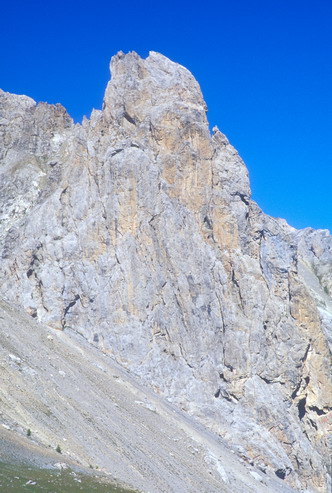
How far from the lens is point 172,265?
90062mm

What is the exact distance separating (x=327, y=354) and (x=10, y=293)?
185ft

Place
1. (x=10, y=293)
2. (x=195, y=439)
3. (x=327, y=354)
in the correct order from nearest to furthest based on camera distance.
→ (x=195, y=439), (x=10, y=293), (x=327, y=354)

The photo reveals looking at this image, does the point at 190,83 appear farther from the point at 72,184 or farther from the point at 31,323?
the point at 31,323

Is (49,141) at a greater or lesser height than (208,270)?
greater

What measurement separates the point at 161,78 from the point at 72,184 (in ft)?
90.7

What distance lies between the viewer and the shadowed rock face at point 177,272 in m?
84.7

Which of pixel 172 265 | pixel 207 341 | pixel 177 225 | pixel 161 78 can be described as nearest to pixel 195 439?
pixel 207 341

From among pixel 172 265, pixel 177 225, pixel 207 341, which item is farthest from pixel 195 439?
pixel 177 225

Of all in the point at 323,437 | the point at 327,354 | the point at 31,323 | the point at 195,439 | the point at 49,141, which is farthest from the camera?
the point at 49,141

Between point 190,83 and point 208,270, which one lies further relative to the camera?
point 190,83

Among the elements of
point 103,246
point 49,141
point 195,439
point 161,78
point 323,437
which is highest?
point 161,78

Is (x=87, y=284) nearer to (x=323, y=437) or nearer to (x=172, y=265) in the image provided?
(x=172, y=265)

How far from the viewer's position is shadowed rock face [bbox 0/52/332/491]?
3334 inches

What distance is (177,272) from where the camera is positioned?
295ft
